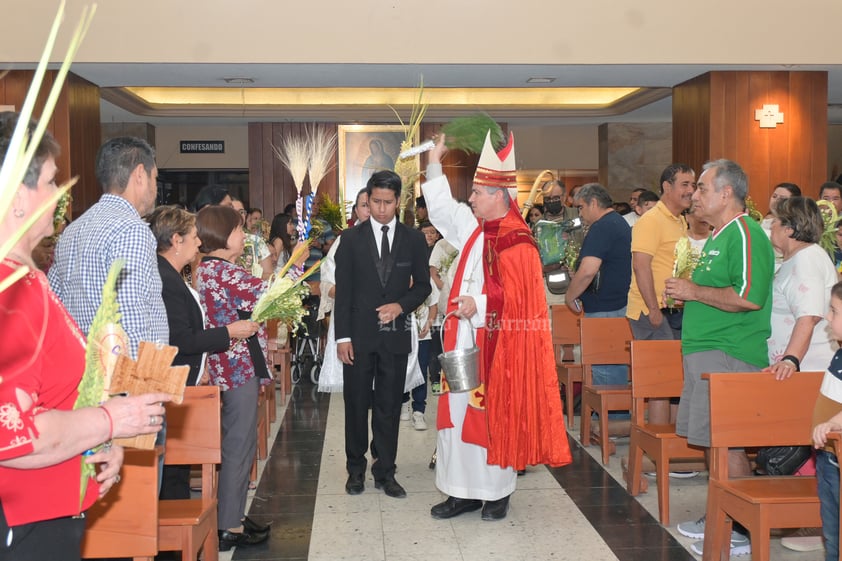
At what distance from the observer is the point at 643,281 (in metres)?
5.26

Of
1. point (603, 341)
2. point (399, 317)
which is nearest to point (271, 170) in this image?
point (603, 341)

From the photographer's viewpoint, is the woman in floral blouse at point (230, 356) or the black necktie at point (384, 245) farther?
the black necktie at point (384, 245)

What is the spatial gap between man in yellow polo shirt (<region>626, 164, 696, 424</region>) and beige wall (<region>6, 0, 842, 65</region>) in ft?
13.3

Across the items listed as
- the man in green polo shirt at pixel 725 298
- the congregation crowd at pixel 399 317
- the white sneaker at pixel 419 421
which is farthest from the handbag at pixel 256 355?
the white sneaker at pixel 419 421

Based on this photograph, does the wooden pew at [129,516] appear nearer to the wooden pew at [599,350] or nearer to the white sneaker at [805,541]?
the white sneaker at [805,541]

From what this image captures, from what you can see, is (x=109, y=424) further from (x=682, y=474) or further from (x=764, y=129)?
(x=764, y=129)

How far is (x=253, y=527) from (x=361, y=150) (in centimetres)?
1010

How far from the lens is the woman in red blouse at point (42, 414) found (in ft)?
5.19

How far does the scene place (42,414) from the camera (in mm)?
1626

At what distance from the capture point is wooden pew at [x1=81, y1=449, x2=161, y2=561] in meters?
2.62

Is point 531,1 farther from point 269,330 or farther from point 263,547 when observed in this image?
point 263,547

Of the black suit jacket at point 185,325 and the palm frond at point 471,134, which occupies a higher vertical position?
the palm frond at point 471,134

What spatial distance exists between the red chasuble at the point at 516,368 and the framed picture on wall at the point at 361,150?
9387 millimetres

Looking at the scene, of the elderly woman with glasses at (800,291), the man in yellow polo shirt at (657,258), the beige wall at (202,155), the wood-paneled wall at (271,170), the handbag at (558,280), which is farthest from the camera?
the beige wall at (202,155)
